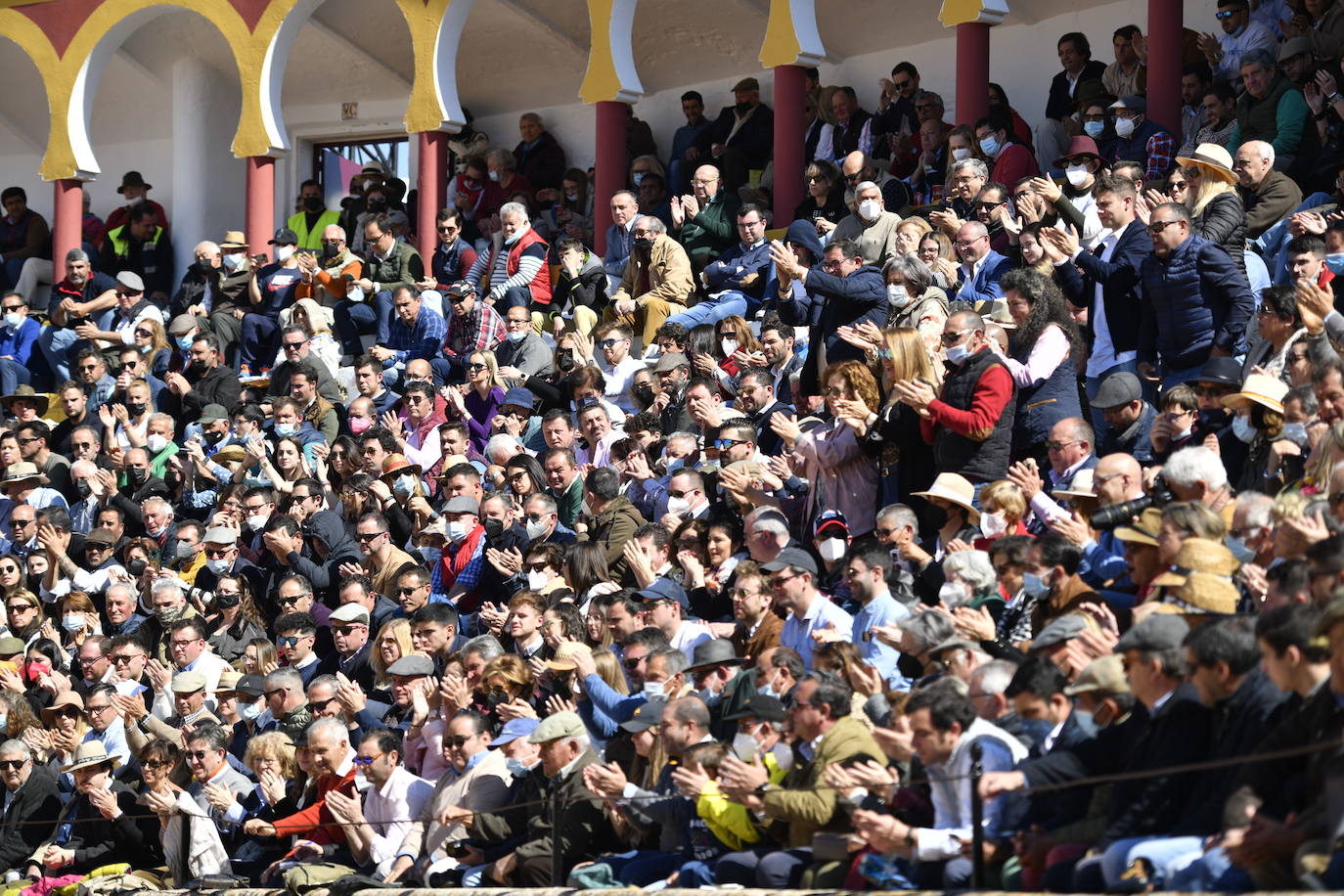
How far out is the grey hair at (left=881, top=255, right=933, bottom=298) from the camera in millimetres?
11844

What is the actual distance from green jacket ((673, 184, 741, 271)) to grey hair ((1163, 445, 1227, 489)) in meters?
7.67

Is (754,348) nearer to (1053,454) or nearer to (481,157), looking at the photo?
(1053,454)

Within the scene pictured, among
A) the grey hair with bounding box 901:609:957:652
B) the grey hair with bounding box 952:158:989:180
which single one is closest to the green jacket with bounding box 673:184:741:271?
the grey hair with bounding box 952:158:989:180

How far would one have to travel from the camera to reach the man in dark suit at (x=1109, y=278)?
1141cm

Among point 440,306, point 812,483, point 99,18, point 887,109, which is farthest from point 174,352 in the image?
point 812,483

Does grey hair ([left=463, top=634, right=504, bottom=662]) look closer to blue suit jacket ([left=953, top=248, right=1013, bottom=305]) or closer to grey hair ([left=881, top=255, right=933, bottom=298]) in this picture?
grey hair ([left=881, top=255, right=933, bottom=298])

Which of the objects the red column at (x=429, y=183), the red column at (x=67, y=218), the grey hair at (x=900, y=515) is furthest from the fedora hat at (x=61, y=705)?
the red column at (x=67, y=218)

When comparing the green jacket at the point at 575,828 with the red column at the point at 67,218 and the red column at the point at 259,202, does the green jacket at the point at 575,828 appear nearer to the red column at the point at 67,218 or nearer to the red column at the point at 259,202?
the red column at the point at 259,202

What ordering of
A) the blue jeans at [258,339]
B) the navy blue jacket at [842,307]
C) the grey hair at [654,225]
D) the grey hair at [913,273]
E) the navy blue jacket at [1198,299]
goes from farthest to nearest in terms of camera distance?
the blue jeans at [258,339]
the grey hair at [654,225]
the navy blue jacket at [842,307]
the grey hair at [913,273]
the navy blue jacket at [1198,299]

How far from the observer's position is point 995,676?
7480mm

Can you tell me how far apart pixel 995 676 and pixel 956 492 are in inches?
103

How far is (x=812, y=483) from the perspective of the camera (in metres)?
11.1

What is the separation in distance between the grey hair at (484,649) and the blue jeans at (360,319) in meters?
7.41

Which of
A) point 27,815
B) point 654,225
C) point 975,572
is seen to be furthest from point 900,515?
point 654,225
